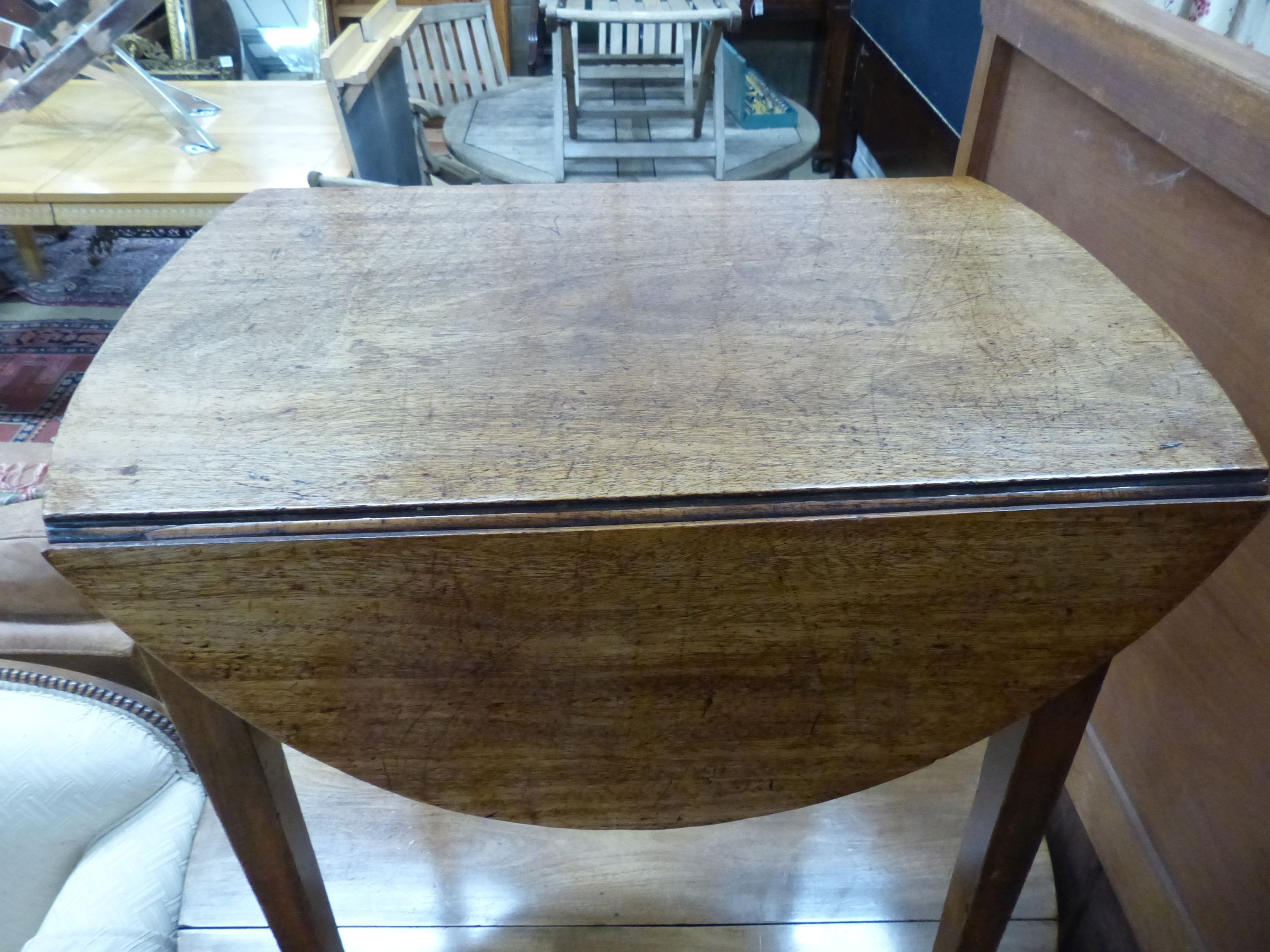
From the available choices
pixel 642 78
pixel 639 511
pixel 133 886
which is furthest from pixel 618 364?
pixel 642 78

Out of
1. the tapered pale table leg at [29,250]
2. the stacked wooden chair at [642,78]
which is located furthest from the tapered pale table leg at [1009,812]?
the tapered pale table leg at [29,250]

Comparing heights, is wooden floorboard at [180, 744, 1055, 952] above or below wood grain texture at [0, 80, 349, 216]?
below

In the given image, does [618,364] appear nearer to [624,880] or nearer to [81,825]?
[624,880]

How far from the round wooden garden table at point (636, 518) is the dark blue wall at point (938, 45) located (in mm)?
1611

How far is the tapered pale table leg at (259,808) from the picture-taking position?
597 mm

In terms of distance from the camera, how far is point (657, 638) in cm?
54

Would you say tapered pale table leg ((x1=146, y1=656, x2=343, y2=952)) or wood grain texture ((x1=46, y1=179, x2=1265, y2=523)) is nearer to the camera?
wood grain texture ((x1=46, y1=179, x2=1265, y2=523))

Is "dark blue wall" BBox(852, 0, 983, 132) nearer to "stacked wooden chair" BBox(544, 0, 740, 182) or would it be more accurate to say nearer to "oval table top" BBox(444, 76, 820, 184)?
"oval table top" BBox(444, 76, 820, 184)

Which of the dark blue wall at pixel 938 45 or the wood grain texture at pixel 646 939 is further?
the dark blue wall at pixel 938 45

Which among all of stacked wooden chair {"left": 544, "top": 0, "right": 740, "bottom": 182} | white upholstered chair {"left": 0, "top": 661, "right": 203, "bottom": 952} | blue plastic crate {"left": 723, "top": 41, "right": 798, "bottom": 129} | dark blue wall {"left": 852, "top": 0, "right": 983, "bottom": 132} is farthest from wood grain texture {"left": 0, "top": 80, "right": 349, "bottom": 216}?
dark blue wall {"left": 852, "top": 0, "right": 983, "bottom": 132}

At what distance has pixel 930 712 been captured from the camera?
58 centimetres

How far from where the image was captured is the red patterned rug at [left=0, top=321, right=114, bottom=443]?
2107mm

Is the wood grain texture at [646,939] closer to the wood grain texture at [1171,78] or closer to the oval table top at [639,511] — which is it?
the oval table top at [639,511]

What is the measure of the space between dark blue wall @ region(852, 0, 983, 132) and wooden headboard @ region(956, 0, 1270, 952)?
1165mm
